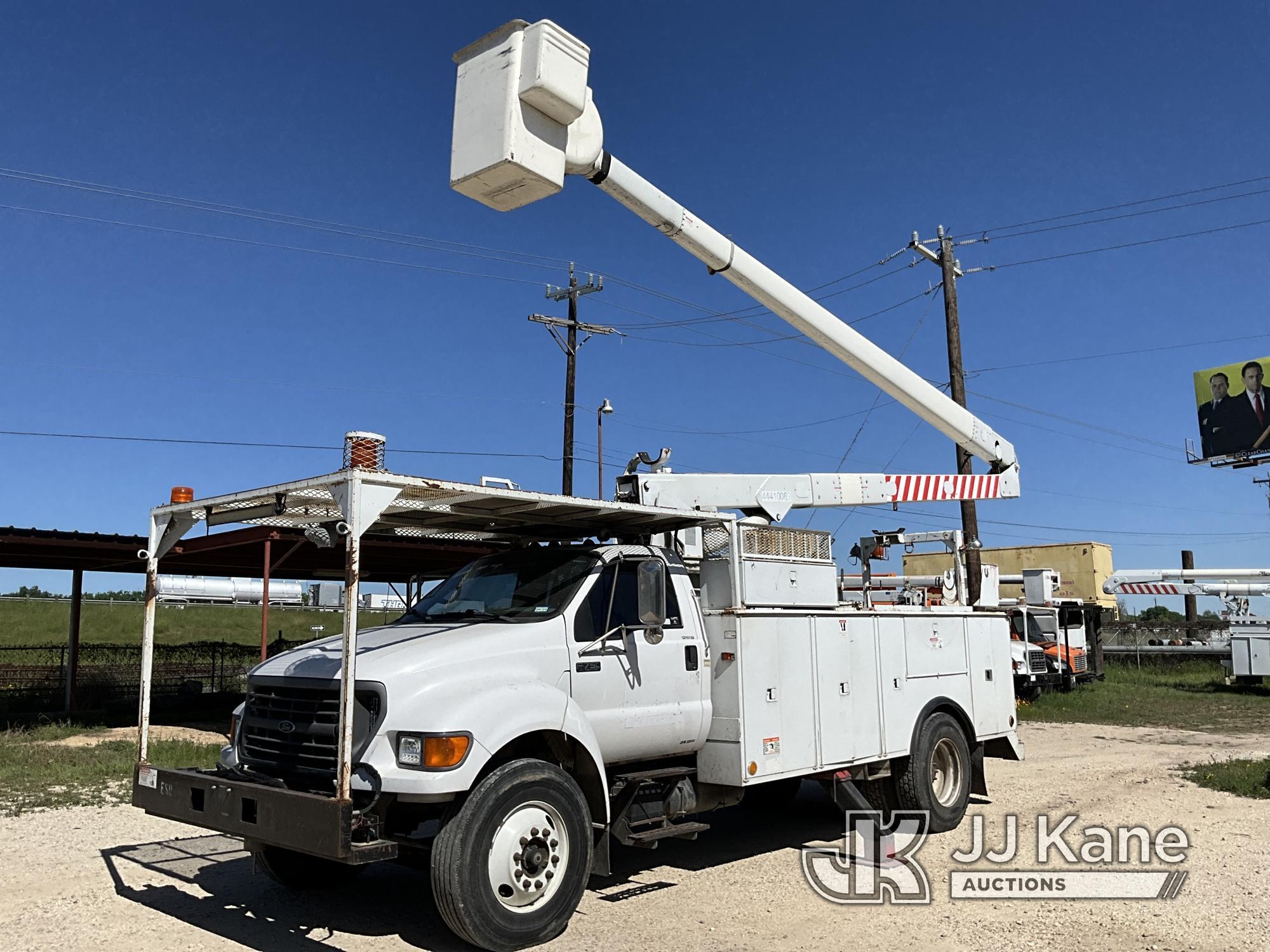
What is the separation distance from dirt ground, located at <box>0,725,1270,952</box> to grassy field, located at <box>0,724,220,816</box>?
925mm

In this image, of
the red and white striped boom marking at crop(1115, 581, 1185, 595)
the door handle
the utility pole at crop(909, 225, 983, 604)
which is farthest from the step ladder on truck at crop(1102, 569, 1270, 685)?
the door handle

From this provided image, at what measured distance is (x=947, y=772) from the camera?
31.2 ft

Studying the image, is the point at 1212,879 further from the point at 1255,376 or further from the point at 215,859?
the point at 1255,376

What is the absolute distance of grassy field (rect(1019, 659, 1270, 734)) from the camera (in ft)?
63.0

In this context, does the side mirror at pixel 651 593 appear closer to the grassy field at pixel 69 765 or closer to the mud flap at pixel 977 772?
the mud flap at pixel 977 772

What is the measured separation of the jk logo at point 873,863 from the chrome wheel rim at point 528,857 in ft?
7.25

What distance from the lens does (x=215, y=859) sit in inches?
319

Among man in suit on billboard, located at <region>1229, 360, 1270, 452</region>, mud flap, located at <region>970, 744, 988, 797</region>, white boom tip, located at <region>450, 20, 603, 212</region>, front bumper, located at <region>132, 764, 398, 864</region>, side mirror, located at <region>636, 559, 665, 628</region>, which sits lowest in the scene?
mud flap, located at <region>970, 744, 988, 797</region>

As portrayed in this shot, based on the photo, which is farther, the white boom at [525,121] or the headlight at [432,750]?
the white boom at [525,121]

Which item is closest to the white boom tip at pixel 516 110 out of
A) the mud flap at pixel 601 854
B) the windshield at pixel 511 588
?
the windshield at pixel 511 588

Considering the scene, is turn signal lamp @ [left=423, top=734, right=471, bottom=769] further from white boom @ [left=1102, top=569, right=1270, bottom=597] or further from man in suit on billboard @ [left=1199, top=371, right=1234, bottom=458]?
man in suit on billboard @ [left=1199, top=371, right=1234, bottom=458]

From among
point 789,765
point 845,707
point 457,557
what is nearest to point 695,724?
point 789,765

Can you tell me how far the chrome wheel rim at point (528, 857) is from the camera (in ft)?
18.4

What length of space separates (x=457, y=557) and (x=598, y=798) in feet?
39.9
